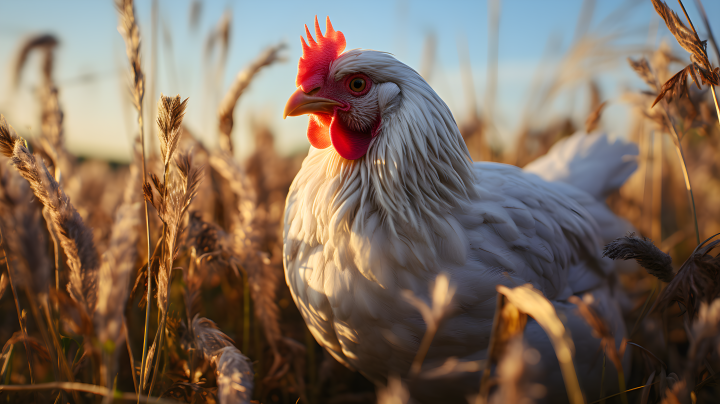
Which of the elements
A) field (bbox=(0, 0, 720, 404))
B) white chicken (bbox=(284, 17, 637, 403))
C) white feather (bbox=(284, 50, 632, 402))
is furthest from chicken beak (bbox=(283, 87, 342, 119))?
field (bbox=(0, 0, 720, 404))

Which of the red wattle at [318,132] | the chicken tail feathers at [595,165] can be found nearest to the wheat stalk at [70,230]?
the red wattle at [318,132]

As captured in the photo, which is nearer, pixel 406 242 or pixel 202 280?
pixel 406 242

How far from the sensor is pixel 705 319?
0.65 meters

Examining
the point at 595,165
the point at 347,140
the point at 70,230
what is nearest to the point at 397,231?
the point at 347,140

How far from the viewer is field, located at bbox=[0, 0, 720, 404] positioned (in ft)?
2.35

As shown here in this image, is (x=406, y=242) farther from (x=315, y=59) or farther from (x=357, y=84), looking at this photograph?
(x=315, y=59)

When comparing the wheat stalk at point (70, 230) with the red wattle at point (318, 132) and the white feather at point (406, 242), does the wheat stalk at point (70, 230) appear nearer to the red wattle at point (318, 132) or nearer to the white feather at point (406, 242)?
the white feather at point (406, 242)

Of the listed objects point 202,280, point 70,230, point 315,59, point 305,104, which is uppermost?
point 315,59

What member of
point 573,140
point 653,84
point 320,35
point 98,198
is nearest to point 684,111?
point 653,84

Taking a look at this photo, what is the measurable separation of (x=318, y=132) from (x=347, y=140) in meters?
0.22

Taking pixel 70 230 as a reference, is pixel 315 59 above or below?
above

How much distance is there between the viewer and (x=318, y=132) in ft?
5.50

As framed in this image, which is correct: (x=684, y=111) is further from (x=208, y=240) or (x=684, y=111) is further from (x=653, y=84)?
(x=208, y=240)

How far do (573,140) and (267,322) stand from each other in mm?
2554
